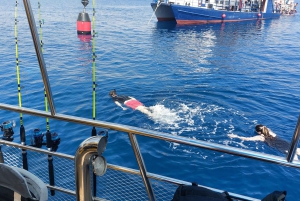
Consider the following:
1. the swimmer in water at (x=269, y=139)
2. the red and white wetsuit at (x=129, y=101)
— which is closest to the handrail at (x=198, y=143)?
the swimmer in water at (x=269, y=139)

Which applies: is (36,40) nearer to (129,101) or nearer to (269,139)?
(269,139)

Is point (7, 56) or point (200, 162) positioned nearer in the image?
point (200, 162)

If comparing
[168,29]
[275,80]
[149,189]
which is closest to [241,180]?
[149,189]

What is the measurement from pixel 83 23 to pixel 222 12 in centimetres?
1497

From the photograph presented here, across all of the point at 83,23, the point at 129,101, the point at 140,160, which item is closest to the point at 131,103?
the point at 129,101

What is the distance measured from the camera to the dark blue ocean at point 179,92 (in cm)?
529

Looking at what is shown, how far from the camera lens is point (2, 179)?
121cm

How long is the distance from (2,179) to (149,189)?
0.81 m

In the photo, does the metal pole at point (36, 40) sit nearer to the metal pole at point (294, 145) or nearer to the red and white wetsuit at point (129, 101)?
the metal pole at point (294, 145)

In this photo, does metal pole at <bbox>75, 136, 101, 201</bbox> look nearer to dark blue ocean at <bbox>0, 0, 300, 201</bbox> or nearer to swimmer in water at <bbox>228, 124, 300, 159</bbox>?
dark blue ocean at <bbox>0, 0, 300, 201</bbox>

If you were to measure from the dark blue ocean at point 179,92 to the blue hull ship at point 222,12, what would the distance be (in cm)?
632

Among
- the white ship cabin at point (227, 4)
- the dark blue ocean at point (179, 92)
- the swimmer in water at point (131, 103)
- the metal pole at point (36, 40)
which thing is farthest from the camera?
the white ship cabin at point (227, 4)

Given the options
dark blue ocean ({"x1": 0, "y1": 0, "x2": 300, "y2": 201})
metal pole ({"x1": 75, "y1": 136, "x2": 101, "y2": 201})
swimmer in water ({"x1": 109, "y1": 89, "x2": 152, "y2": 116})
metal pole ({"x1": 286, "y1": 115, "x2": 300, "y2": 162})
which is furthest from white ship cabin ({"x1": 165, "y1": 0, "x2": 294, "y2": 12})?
metal pole ({"x1": 75, "y1": 136, "x2": 101, "y2": 201})

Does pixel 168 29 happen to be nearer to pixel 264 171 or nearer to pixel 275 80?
pixel 275 80
